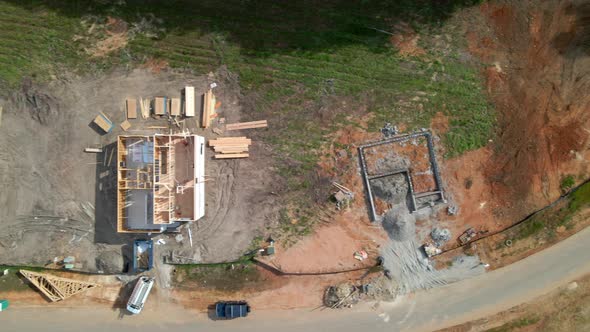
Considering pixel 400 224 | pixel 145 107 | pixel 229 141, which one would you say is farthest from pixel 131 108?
pixel 400 224

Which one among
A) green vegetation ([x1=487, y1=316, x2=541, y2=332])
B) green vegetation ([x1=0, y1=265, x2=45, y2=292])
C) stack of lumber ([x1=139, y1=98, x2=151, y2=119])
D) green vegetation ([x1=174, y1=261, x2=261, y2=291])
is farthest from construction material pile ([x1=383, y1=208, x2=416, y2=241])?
green vegetation ([x1=0, y1=265, x2=45, y2=292])

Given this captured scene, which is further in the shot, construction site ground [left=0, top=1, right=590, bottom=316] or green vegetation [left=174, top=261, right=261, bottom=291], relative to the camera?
green vegetation [left=174, top=261, right=261, bottom=291]

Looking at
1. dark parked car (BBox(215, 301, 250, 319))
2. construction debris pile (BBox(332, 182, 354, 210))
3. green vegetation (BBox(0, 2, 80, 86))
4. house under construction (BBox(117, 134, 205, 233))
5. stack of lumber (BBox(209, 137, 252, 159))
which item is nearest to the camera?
house under construction (BBox(117, 134, 205, 233))

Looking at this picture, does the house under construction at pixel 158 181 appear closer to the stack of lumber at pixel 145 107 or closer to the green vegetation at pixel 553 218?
the stack of lumber at pixel 145 107

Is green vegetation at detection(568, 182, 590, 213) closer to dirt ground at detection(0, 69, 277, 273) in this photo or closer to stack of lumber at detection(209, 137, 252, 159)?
dirt ground at detection(0, 69, 277, 273)

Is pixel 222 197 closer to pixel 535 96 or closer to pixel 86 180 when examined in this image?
pixel 86 180

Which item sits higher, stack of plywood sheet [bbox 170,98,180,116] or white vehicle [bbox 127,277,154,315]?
stack of plywood sheet [bbox 170,98,180,116]

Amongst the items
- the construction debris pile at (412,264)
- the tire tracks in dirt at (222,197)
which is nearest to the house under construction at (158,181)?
the tire tracks in dirt at (222,197)

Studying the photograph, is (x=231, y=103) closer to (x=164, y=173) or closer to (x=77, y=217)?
(x=164, y=173)
